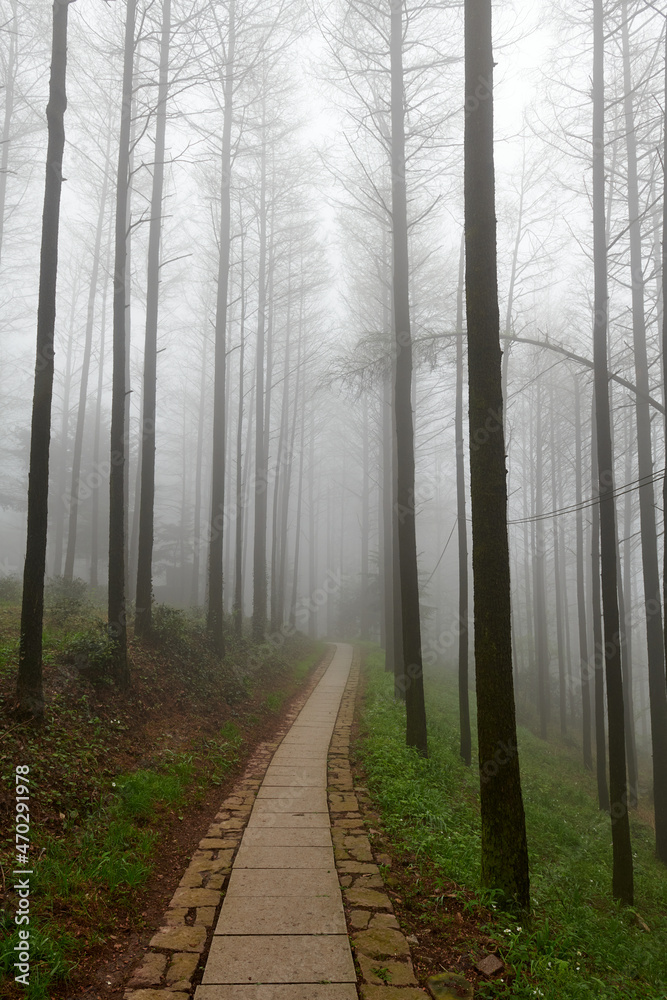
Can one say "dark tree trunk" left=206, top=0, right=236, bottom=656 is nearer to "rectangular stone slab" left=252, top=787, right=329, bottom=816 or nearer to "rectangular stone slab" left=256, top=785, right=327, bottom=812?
"rectangular stone slab" left=256, top=785, right=327, bottom=812

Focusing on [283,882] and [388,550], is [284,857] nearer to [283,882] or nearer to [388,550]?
[283,882]

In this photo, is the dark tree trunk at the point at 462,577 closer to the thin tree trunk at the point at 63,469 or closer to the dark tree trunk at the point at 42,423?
the dark tree trunk at the point at 42,423

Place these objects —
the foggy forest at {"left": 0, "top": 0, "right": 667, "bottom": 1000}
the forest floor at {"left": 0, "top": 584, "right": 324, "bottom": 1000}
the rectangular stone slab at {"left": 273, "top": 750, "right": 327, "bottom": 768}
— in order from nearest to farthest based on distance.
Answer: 1. the forest floor at {"left": 0, "top": 584, "right": 324, "bottom": 1000}
2. the foggy forest at {"left": 0, "top": 0, "right": 667, "bottom": 1000}
3. the rectangular stone slab at {"left": 273, "top": 750, "right": 327, "bottom": 768}

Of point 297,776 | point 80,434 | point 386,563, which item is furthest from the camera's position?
point 80,434

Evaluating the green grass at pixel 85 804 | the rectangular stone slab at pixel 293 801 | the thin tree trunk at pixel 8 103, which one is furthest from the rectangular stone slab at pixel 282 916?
the thin tree trunk at pixel 8 103

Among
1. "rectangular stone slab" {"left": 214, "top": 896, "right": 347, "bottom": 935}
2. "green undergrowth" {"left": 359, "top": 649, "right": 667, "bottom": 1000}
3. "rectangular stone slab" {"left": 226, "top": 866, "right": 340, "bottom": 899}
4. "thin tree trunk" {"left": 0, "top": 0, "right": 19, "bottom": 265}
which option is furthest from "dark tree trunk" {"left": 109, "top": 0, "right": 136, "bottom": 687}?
"thin tree trunk" {"left": 0, "top": 0, "right": 19, "bottom": 265}

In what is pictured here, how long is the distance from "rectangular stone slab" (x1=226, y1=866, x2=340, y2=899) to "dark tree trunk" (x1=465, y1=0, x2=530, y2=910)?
48.1 inches

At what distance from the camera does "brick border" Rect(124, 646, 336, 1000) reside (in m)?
2.86

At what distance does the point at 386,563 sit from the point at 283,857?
13.0 meters

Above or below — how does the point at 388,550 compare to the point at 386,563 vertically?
above

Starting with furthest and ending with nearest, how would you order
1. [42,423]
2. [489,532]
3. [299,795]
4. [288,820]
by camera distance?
1. [299,795]
2. [42,423]
3. [288,820]
4. [489,532]

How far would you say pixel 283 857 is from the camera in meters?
4.46

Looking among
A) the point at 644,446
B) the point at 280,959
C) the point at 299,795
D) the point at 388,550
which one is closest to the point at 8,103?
the point at 388,550

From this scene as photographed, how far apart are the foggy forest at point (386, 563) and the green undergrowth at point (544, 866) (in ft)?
0.15
